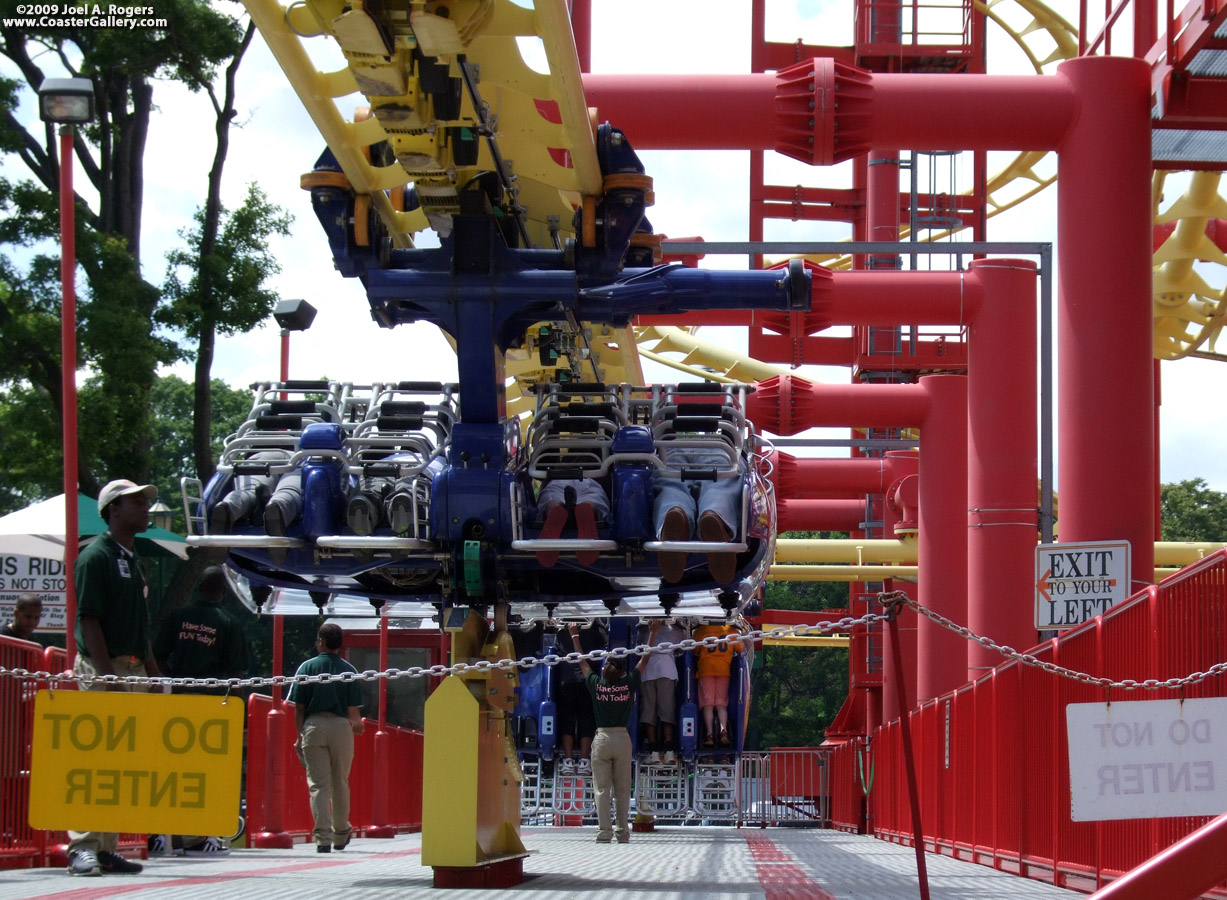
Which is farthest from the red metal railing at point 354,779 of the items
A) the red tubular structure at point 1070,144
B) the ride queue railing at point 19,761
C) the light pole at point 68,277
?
the red tubular structure at point 1070,144

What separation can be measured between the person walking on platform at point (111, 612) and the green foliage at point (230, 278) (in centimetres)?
1722

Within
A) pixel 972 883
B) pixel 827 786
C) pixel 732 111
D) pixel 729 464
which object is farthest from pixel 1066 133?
pixel 827 786

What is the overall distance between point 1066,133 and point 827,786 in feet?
Result: 54.5

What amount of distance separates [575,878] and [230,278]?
18906mm

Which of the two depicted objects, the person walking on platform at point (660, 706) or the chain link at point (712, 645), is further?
the person walking on platform at point (660, 706)

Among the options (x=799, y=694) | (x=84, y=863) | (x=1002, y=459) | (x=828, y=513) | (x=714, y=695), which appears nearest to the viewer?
(x=84, y=863)

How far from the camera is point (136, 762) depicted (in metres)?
7.41

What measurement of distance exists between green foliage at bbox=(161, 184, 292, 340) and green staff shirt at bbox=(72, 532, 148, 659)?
17.3m

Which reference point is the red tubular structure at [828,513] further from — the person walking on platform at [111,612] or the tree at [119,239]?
the person walking on platform at [111,612]

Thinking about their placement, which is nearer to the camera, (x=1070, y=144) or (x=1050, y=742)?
(x=1050, y=742)

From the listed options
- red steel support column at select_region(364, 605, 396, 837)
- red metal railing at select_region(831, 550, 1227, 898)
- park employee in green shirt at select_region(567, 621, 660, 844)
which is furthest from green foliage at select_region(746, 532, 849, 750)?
red metal railing at select_region(831, 550, 1227, 898)

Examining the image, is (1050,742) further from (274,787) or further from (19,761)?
(274,787)

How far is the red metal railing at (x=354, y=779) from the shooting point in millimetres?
13750

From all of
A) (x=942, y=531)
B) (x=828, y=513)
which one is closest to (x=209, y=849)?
(x=942, y=531)
